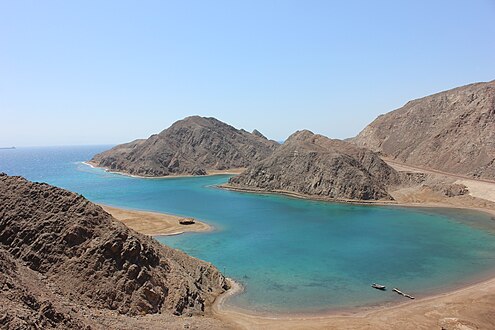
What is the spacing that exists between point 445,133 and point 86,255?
117 m

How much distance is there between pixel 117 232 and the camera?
96.8ft

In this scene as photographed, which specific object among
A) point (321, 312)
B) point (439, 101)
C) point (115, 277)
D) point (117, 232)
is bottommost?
point (321, 312)

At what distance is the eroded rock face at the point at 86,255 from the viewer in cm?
2622

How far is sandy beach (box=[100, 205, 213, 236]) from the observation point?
206 feet

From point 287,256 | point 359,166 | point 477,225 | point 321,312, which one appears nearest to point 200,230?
point 287,256

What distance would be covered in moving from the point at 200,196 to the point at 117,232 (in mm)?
73751

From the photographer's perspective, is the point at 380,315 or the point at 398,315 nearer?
the point at 398,315

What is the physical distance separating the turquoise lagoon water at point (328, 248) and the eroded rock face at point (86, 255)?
22.7 feet

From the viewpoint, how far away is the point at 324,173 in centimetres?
10331

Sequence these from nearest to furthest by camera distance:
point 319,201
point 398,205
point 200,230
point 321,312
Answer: point 321,312
point 200,230
point 398,205
point 319,201

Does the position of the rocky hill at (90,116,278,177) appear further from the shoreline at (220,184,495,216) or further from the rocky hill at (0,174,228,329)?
the rocky hill at (0,174,228,329)

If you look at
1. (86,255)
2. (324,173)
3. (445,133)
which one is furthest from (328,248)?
(445,133)

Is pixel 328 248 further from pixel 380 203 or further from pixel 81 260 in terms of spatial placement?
pixel 380 203

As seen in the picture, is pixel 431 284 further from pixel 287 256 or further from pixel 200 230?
pixel 200 230
